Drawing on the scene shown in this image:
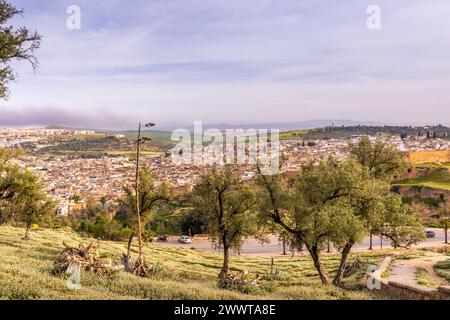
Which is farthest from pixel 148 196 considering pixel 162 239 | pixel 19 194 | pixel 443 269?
pixel 162 239

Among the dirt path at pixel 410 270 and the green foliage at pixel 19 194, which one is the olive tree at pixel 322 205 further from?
the green foliage at pixel 19 194

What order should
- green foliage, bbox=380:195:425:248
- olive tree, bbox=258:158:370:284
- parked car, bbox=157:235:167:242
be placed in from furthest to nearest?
1. parked car, bbox=157:235:167:242
2. green foliage, bbox=380:195:425:248
3. olive tree, bbox=258:158:370:284

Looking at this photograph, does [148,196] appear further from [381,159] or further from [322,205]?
[381,159]

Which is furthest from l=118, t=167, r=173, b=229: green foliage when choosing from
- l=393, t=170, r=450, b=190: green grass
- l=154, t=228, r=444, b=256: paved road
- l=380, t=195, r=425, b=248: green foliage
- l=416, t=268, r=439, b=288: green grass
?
l=393, t=170, r=450, b=190: green grass

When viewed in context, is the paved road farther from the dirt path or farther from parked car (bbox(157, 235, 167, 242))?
the dirt path
